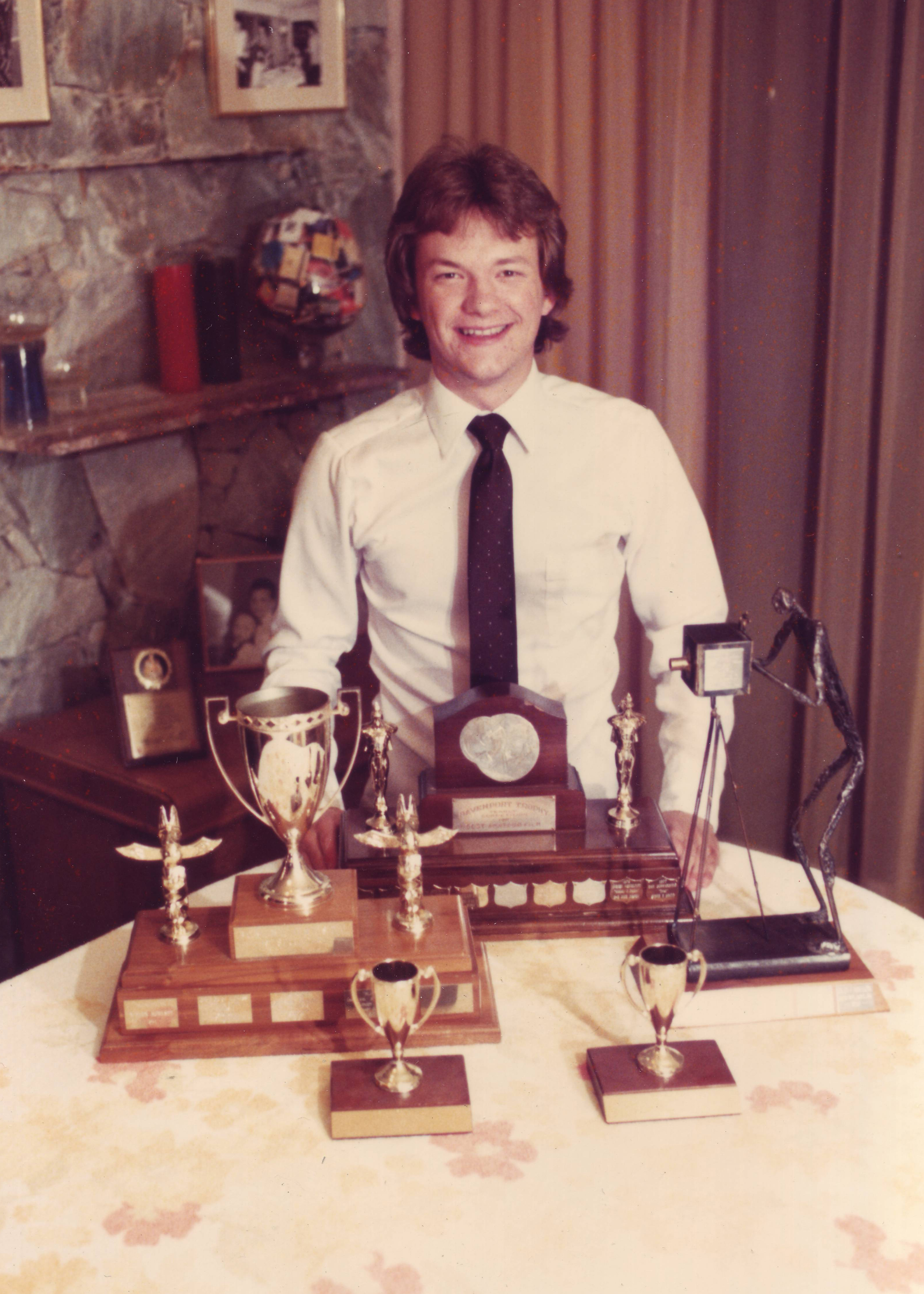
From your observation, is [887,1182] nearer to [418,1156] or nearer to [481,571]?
[418,1156]

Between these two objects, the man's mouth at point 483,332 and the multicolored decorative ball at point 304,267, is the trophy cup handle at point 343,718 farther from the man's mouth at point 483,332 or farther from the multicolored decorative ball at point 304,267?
the multicolored decorative ball at point 304,267

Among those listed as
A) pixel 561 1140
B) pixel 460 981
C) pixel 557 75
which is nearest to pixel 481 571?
pixel 460 981

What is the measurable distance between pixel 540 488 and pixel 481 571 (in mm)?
217

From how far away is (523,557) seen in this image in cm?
193

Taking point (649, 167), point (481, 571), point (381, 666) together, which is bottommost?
point (381, 666)

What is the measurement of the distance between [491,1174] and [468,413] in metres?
1.15

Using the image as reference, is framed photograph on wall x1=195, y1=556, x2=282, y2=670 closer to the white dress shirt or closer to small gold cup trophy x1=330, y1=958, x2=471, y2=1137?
the white dress shirt

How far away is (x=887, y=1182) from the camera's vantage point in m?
1.11

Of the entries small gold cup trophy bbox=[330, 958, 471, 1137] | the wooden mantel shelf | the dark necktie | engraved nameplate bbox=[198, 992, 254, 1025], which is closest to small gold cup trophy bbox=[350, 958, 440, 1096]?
small gold cup trophy bbox=[330, 958, 471, 1137]

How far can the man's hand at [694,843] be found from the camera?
1.60m

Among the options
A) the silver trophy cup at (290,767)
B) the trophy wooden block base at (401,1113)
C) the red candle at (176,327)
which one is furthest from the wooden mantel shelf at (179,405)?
the trophy wooden block base at (401,1113)

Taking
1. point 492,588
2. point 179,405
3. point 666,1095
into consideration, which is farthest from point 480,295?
point 666,1095

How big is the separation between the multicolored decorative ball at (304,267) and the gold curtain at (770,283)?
446 mm

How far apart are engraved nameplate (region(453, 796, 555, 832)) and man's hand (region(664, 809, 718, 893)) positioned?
0.16 meters
